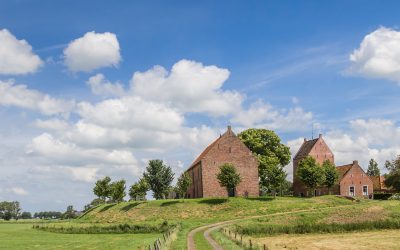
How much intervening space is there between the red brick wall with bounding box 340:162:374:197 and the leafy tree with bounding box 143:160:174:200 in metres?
35.7

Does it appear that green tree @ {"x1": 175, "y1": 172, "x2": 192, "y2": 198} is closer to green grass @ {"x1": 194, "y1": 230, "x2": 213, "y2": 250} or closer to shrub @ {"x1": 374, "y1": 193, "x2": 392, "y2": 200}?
shrub @ {"x1": 374, "y1": 193, "x2": 392, "y2": 200}

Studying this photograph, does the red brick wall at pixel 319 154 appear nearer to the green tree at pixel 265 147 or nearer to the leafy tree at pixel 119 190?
the green tree at pixel 265 147

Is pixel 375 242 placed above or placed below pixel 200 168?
below

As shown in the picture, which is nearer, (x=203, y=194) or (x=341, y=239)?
(x=341, y=239)

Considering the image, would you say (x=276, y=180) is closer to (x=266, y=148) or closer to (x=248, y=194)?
(x=248, y=194)

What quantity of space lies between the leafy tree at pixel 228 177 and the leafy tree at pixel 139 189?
737 inches

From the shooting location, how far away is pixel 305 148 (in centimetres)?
11319

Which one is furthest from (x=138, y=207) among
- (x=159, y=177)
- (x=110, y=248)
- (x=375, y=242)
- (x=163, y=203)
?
(x=375, y=242)

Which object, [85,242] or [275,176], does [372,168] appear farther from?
[85,242]

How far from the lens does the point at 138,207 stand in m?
82.8

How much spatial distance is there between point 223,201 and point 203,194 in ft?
37.8

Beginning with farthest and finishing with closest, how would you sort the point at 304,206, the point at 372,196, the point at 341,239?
the point at 372,196 → the point at 304,206 → the point at 341,239

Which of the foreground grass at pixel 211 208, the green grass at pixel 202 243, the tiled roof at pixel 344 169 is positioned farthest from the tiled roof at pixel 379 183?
the green grass at pixel 202 243

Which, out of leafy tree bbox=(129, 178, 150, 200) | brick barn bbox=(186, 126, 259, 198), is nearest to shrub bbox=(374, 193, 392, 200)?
brick barn bbox=(186, 126, 259, 198)
